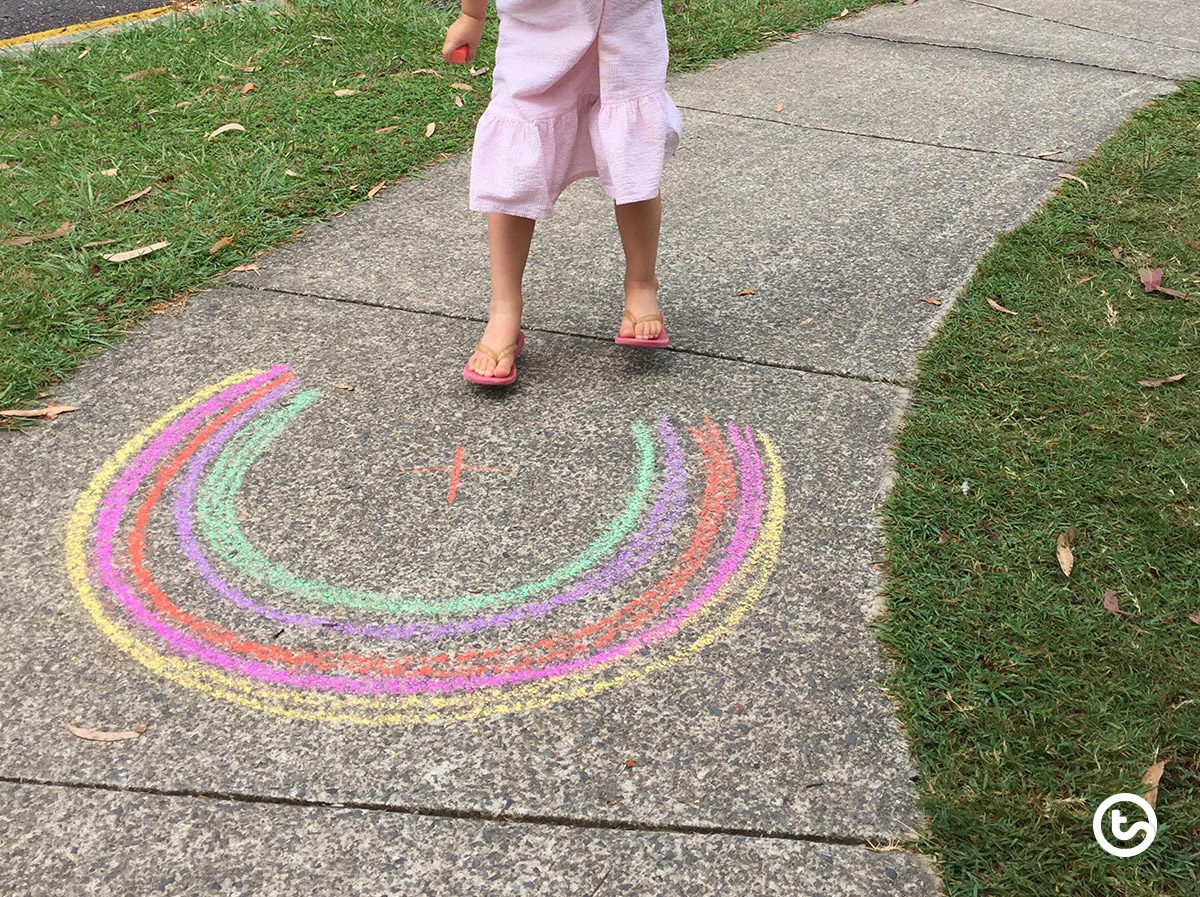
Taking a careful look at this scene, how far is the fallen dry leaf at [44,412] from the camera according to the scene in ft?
8.65

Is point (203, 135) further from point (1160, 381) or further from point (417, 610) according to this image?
point (1160, 381)

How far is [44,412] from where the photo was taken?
2664 mm

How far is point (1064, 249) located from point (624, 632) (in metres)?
2.23

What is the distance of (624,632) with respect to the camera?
2.09m

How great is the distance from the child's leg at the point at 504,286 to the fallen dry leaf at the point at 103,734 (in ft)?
3.99

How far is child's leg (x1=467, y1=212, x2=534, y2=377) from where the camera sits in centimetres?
275

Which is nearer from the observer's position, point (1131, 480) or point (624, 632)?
point (624, 632)

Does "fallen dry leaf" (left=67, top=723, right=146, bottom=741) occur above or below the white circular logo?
below

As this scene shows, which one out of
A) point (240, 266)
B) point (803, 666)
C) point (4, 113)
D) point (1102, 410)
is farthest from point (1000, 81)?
point (4, 113)

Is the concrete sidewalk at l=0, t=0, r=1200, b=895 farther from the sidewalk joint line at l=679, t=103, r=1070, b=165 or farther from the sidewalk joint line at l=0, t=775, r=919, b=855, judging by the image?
the sidewalk joint line at l=679, t=103, r=1070, b=165

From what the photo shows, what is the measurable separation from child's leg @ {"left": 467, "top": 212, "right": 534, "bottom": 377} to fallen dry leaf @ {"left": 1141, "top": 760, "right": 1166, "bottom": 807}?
65.5 inches

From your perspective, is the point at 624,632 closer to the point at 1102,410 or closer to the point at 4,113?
the point at 1102,410

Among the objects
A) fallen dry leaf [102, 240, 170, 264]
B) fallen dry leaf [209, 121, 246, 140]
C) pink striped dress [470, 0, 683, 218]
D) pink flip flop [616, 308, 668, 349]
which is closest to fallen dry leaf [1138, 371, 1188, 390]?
pink flip flop [616, 308, 668, 349]

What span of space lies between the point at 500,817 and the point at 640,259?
5.28 feet
